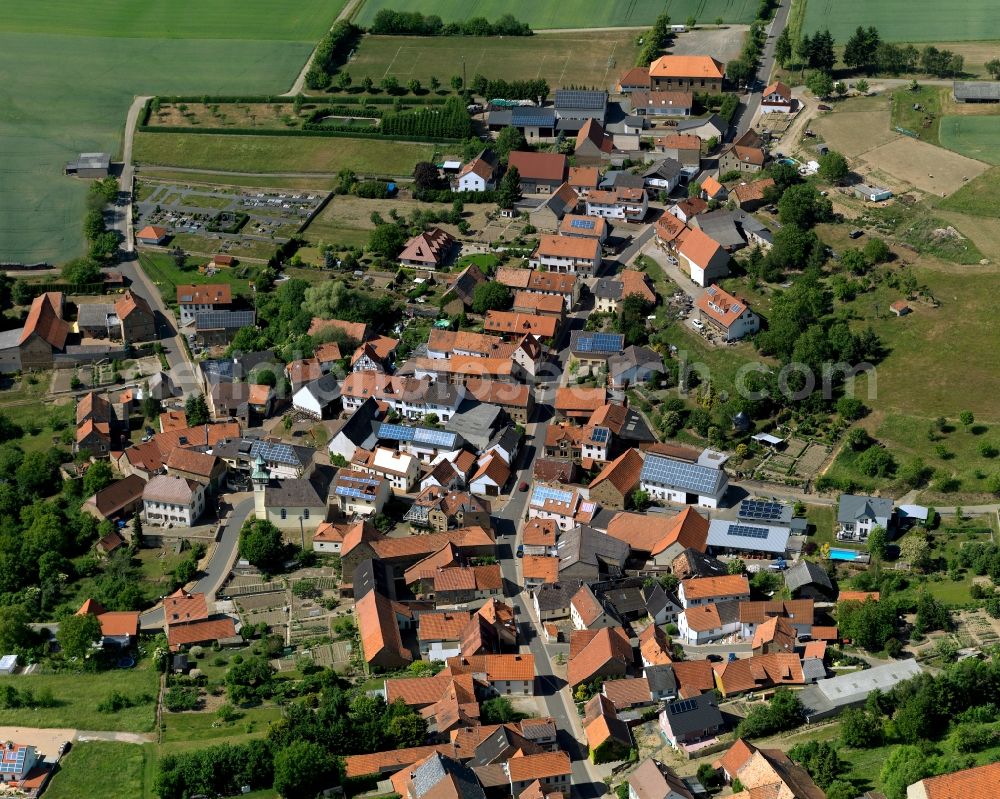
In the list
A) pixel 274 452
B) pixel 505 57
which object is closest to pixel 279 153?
pixel 505 57

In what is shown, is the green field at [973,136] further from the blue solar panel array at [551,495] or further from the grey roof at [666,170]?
the blue solar panel array at [551,495]

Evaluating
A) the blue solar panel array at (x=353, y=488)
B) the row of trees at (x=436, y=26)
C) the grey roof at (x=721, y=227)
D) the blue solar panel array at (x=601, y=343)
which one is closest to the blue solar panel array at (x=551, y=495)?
the blue solar panel array at (x=353, y=488)

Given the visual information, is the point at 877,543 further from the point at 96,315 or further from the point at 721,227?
the point at 96,315

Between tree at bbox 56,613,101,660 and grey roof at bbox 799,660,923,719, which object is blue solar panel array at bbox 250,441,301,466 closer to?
tree at bbox 56,613,101,660

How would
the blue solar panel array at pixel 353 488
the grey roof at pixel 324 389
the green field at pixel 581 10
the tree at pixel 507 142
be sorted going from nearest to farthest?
the blue solar panel array at pixel 353 488 → the grey roof at pixel 324 389 → the tree at pixel 507 142 → the green field at pixel 581 10

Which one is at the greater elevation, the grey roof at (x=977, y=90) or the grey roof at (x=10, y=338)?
the grey roof at (x=977, y=90)

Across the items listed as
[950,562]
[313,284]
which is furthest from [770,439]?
[313,284]

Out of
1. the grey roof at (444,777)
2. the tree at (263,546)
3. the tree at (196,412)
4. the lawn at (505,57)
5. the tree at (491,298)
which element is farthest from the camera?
the lawn at (505,57)
